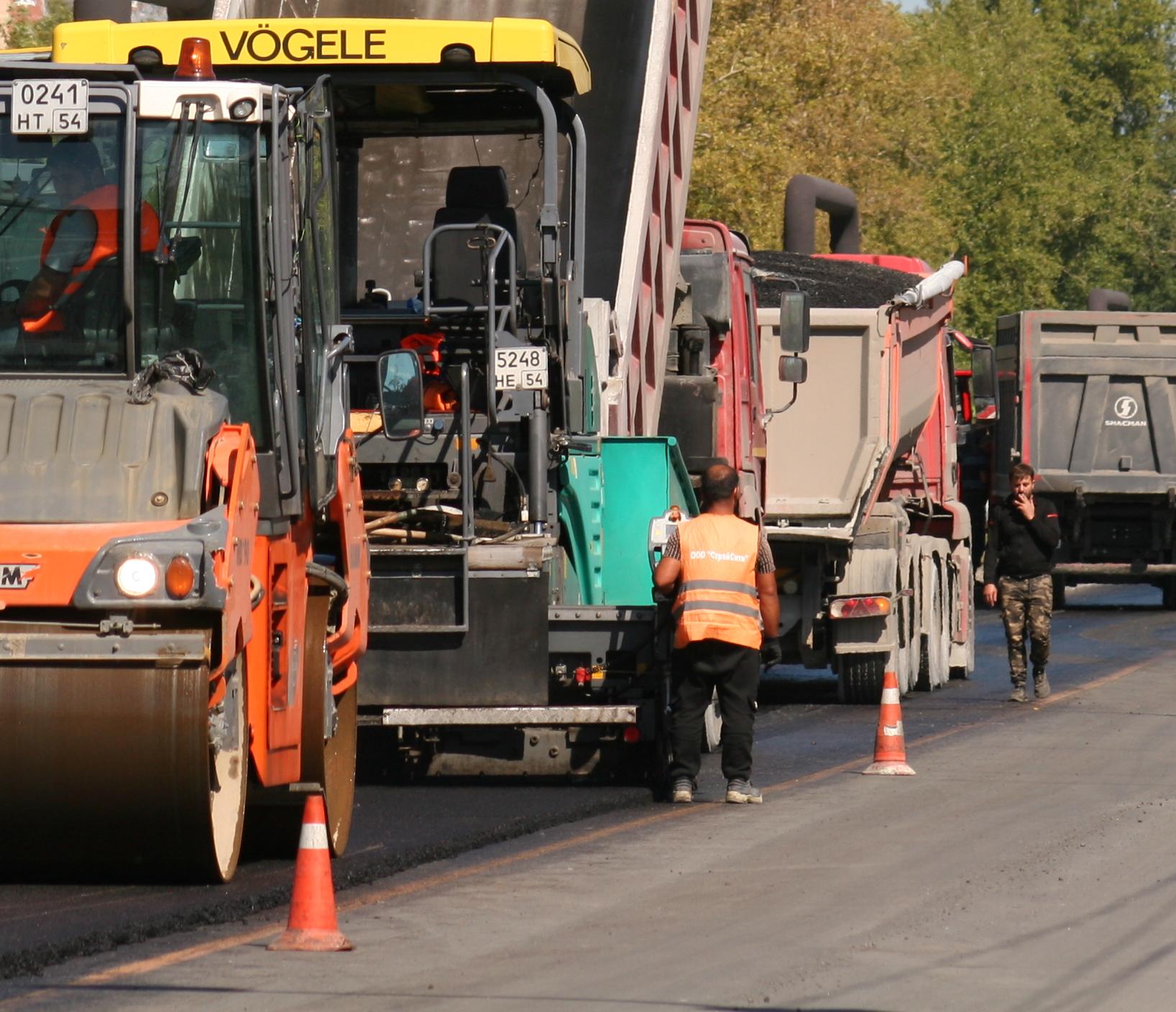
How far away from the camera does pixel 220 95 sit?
7691mm

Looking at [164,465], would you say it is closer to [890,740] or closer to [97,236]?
[97,236]

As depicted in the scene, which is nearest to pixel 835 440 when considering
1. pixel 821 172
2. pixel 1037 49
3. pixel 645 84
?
pixel 645 84

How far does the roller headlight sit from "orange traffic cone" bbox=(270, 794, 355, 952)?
0.93m

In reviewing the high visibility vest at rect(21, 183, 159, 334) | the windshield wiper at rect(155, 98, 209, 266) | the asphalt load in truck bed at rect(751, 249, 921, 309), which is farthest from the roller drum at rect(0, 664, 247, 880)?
the asphalt load in truck bed at rect(751, 249, 921, 309)

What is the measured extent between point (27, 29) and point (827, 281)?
2151 centimetres

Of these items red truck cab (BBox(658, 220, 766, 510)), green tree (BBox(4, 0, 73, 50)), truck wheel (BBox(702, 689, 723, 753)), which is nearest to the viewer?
truck wheel (BBox(702, 689, 723, 753))

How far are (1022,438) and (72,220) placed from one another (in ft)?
64.1

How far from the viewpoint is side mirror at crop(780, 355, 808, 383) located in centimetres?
1538

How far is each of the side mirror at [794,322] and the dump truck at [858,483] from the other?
0.02 metres

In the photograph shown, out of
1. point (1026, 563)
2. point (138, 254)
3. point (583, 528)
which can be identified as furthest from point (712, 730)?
point (138, 254)

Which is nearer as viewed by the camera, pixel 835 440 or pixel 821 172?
pixel 835 440

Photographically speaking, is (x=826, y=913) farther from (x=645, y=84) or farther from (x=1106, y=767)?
(x=645, y=84)

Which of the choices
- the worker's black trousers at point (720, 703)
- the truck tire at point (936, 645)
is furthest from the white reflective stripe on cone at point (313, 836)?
the truck tire at point (936, 645)

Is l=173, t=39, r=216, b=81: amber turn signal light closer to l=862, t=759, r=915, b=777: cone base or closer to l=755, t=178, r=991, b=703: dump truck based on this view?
l=862, t=759, r=915, b=777: cone base
